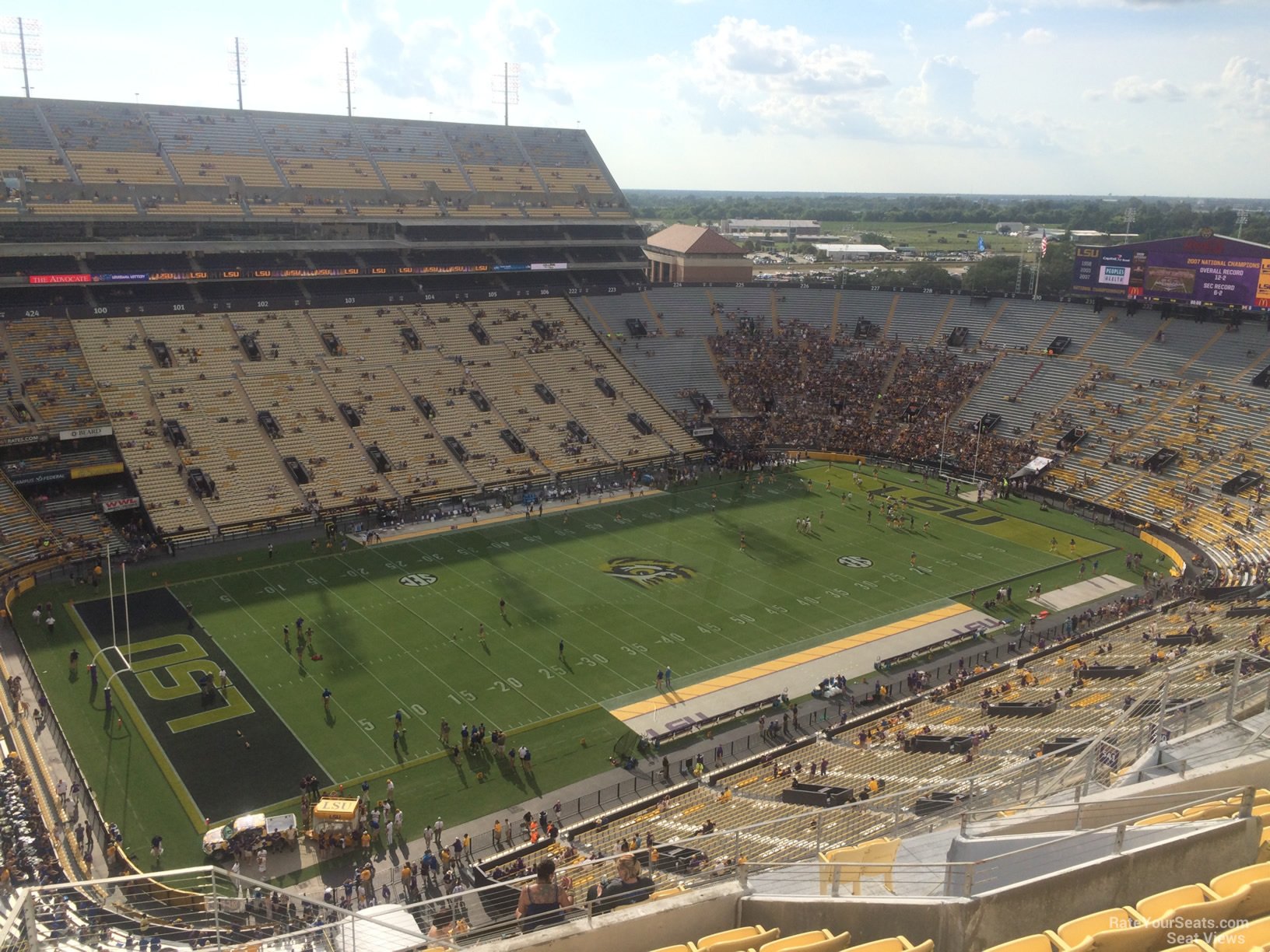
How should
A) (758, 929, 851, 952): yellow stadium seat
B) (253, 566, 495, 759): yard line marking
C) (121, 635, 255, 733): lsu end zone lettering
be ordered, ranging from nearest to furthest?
(758, 929, 851, 952): yellow stadium seat, (121, 635, 255, 733): lsu end zone lettering, (253, 566, 495, 759): yard line marking

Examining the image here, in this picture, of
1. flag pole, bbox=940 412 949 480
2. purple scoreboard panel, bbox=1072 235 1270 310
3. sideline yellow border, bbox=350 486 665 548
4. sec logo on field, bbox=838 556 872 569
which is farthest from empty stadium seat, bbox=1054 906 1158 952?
purple scoreboard panel, bbox=1072 235 1270 310

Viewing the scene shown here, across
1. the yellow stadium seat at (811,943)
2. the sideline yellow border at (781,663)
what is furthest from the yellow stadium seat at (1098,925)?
the sideline yellow border at (781,663)

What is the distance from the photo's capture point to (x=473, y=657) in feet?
104

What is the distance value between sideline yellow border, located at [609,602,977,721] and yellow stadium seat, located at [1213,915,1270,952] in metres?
21.8

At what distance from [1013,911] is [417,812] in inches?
706

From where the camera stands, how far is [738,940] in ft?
28.6

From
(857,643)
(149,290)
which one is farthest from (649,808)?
(149,290)

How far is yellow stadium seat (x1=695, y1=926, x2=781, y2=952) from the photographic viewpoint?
8.55 m

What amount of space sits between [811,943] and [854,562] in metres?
33.4

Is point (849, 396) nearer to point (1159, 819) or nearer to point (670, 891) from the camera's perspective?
point (1159, 819)

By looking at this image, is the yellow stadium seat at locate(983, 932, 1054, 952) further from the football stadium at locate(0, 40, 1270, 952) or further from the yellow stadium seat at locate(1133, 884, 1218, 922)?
the yellow stadium seat at locate(1133, 884, 1218, 922)

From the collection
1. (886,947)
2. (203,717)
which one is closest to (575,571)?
(203,717)

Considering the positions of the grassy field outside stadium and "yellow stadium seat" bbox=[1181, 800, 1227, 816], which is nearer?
"yellow stadium seat" bbox=[1181, 800, 1227, 816]

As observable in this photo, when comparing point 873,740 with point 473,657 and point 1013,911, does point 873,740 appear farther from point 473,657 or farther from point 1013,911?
point 1013,911
